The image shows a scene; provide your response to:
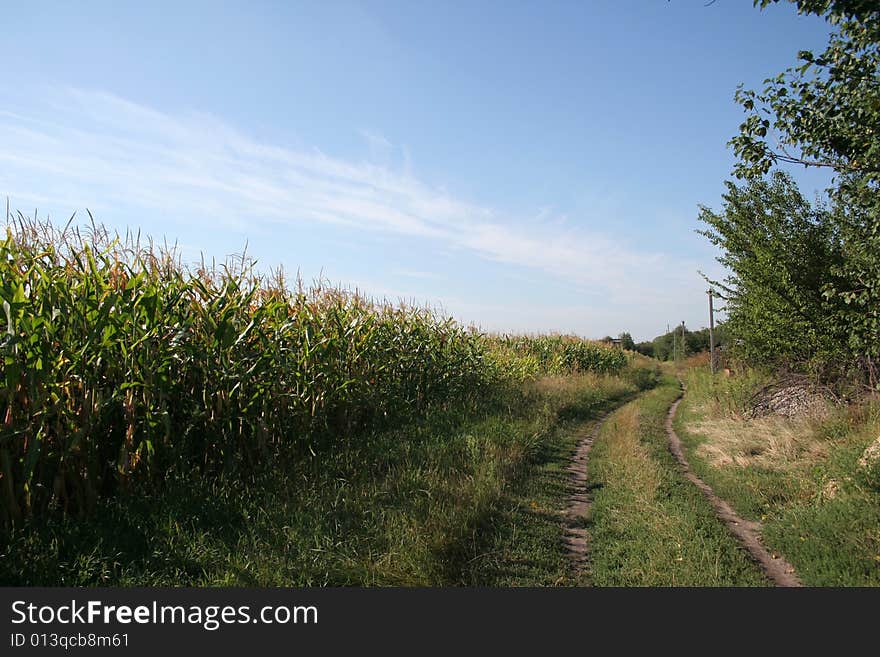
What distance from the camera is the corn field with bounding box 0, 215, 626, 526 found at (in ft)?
15.0

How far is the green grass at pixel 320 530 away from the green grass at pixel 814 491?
86.2 inches

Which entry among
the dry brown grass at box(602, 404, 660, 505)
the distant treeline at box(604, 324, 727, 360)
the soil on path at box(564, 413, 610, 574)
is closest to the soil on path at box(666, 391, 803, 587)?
the dry brown grass at box(602, 404, 660, 505)

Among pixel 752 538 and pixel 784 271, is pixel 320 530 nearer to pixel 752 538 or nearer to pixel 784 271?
pixel 752 538

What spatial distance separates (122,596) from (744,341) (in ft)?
50.2

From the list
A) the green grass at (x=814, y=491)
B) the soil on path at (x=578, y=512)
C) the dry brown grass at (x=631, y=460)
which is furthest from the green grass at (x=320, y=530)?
the green grass at (x=814, y=491)

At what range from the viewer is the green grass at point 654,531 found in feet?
14.7

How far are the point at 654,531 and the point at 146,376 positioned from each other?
5.38 m

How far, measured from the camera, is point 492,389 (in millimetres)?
14016

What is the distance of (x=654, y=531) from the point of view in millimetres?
5438

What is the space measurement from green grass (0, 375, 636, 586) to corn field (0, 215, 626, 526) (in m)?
0.37

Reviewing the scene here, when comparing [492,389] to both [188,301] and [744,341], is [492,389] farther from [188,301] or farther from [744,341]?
[188,301]

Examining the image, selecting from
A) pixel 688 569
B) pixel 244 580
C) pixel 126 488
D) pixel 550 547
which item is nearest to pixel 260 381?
pixel 126 488

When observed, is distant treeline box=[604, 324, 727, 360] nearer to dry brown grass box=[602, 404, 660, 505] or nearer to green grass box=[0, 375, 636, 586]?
dry brown grass box=[602, 404, 660, 505]

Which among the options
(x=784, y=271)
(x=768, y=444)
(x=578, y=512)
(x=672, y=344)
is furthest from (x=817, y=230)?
(x=672, y=344)
